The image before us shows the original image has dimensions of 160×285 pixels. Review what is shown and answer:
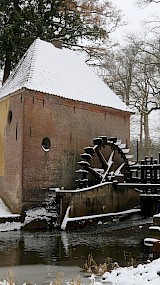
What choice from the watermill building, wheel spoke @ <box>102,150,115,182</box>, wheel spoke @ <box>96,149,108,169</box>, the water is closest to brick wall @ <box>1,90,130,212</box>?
the watermill building

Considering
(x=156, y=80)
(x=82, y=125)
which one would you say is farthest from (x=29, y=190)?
(x=156, y=80)

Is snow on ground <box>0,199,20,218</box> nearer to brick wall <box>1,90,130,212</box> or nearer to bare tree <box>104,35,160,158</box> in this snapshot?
brick wall <box>1,90,130,212</box>

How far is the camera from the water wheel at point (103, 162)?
1503 centimetres

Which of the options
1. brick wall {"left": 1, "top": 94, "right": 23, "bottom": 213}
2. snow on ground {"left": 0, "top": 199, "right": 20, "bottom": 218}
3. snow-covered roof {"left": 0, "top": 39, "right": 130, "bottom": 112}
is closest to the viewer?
snow on ground {"left": 0, "top": 199, "right": 20, "bottom": 218}

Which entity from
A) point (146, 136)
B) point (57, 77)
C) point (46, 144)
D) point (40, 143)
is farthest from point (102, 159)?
point (146, 136)

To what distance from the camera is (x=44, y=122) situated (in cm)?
1441

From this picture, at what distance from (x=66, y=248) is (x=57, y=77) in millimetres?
7788

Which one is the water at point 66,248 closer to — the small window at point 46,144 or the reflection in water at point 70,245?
the reflection in water at point 70,245

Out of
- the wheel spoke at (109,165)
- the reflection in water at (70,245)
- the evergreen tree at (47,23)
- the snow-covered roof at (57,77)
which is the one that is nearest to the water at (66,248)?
the reflection in water at (70,245)

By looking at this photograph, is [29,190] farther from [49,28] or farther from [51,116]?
[49,28]

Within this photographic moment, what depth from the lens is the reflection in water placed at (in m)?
8.01

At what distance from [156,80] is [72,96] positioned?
8.41m

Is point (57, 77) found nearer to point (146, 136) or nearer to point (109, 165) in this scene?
point (109, 165)

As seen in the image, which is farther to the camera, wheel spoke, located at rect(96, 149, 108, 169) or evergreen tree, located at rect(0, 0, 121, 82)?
evergreen tree, located at rect(0, 0, 121, 82)
